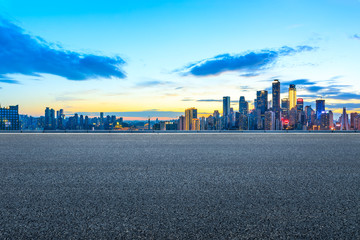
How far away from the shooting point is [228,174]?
291 inches

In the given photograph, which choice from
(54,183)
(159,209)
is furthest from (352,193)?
(54,183)

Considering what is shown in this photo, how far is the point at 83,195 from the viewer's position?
5434 mm

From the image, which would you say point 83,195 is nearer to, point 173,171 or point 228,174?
point 173,171

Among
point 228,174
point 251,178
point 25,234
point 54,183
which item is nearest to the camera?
point 25,234

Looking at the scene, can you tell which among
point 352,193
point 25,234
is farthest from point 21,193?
point 352,193

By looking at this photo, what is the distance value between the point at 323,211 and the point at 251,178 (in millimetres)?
2451

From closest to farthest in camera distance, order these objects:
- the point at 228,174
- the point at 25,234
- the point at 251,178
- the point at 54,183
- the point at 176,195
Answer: the point at 25,234 → the point at 176,195 → the point at 54,183 → the point at 251,178 → the point at 228,174

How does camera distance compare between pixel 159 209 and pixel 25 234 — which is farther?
pixel 159 209

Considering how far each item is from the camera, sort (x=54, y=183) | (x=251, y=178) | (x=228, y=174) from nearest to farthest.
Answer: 1. (x=54, y=183)
2. (x=251, y=178)
3. (x=228, y=174)

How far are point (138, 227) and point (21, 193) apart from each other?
3.08 meters

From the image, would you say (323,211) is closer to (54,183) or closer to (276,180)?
(276,180)

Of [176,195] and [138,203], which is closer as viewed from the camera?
[138,203]

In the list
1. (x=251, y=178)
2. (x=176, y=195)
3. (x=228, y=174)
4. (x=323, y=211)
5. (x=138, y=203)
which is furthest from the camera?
(x=228, y=174)

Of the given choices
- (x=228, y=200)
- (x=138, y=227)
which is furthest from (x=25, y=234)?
(x=228, y=200)
